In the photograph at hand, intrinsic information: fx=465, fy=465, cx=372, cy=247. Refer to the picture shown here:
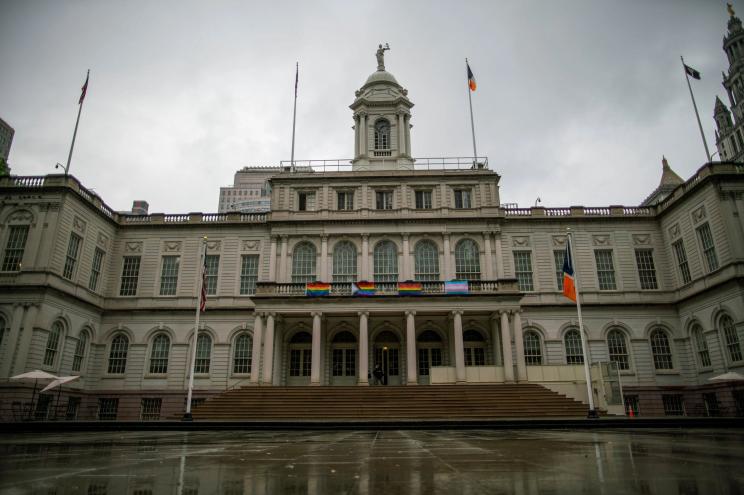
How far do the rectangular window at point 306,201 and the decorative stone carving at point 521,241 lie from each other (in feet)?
49.4

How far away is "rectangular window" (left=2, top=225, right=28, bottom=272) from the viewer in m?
27.3

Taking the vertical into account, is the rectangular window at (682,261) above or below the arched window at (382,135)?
below

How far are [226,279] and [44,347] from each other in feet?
37.4

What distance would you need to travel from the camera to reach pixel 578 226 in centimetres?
3403

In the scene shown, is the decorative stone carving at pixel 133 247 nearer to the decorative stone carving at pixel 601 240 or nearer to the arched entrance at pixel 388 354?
the arched entrance at pixel 388 354

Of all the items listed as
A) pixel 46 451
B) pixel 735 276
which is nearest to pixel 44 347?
pixel 46 451

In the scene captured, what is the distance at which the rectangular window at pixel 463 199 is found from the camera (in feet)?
114

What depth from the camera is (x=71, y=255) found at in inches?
1156

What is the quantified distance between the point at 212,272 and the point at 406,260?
46.7 feet

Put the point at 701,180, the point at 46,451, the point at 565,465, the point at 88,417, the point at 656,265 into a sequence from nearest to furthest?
the point at 565,465, the point at 46,451, the point at 701,180, the point at 88,417, the point at 656,265

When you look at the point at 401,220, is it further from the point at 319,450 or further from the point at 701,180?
the point at 319,450

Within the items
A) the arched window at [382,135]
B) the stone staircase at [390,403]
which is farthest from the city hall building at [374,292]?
the arched window at [382,135]

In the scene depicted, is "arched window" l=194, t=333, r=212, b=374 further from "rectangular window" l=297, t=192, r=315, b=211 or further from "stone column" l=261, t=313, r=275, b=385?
"rectangular window" l=297, t=192, r=315, b=211

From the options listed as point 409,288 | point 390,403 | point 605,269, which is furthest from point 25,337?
point 605,269
